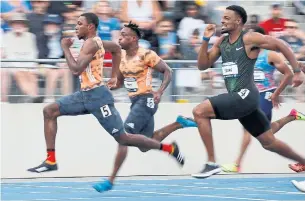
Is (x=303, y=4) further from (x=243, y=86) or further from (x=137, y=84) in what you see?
(x=243, y=86)

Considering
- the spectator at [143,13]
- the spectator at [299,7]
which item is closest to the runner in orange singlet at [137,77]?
the spectator at [143,13]

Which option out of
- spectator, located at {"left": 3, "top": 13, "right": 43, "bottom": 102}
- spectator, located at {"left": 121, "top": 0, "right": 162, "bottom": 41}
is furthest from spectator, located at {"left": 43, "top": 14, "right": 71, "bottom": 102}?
spectator, located at {"left": 121, "top": 0, "right": 162, "bottom": 41}

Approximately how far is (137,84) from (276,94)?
1.96m

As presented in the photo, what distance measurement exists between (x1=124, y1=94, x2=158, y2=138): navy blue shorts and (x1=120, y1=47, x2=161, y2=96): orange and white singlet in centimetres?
9

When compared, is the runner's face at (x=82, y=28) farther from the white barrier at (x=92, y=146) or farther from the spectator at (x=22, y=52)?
the white barrier at (x=92, y=146)

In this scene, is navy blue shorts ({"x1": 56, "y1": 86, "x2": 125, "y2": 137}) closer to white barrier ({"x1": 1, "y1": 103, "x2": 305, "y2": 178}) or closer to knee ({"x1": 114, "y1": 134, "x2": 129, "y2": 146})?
knee ({"x1": 114, "y1": 134, "x2": 129, "y2": 146})

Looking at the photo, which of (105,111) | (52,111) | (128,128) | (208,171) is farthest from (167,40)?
(208,171)

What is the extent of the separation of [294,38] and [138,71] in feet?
14.7

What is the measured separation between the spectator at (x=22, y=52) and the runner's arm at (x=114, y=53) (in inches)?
79.7

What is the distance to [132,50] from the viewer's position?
1389 centimetres

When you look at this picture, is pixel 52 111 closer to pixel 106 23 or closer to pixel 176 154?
pixel 176 154

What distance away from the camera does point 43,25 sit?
53.3 feet

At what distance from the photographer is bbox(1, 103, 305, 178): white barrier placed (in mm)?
16375

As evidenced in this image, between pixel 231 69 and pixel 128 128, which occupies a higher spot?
pixel 231 69
